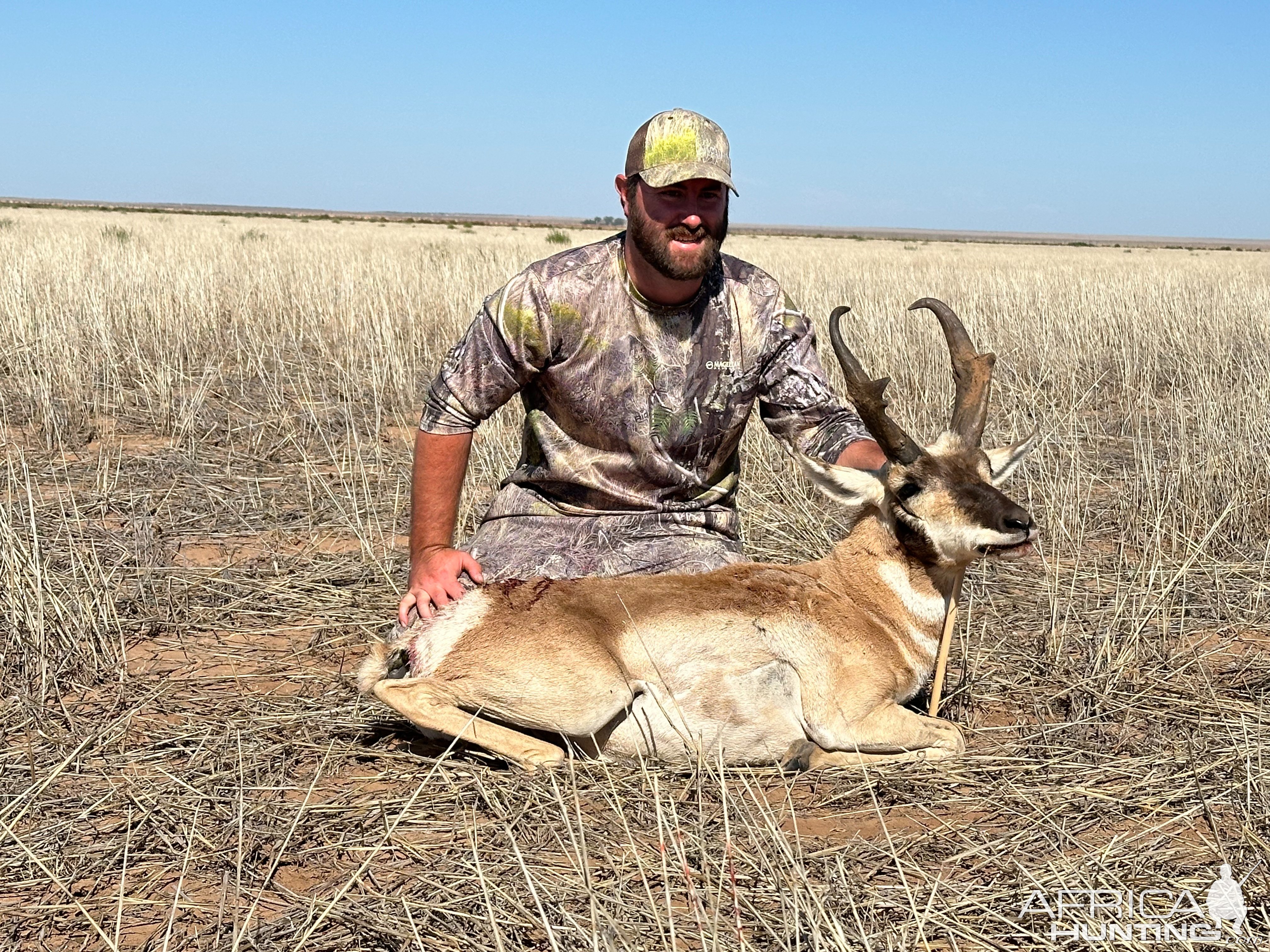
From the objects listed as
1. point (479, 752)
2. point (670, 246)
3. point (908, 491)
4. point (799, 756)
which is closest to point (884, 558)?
point (908, 491)

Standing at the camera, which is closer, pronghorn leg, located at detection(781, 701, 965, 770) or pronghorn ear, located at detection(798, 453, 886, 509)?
pronghorn leg, located at detection(781, 701, 965, 770)

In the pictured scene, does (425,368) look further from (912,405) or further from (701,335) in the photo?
(701,335)

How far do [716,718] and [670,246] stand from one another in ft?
6.25

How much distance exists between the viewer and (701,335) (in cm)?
484

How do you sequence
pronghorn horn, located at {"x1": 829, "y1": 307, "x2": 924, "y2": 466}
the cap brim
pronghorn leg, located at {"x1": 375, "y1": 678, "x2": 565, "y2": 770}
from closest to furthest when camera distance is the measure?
pronghorn leg, located at {"x1": 375, "y1": 678, "x2": 565, "y2": 770} < pronghorn horn, located at {"x1": 829, "y1": 307, "x2": 924, "y2": 466} < the cap brim

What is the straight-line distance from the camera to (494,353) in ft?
15.3

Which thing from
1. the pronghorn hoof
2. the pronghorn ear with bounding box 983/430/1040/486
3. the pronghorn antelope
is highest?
the pronghorn ear with bounding box 983/430/1040/486

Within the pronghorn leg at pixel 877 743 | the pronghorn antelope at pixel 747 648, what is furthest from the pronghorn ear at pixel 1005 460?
the pronghorn leg at pixel 877 743

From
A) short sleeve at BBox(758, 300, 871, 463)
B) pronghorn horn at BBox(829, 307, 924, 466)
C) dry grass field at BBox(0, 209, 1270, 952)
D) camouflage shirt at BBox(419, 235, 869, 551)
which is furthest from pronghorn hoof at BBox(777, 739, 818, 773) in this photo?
short sleeve at BBox(758, 300, 871, 463)

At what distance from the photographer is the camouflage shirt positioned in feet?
15.3

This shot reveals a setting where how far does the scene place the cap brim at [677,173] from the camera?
4457 mm

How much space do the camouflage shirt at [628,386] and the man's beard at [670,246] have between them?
0.73ft

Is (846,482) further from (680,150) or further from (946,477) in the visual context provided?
(680,150)

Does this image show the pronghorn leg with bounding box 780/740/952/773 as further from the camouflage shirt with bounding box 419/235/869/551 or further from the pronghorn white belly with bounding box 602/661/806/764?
the camouflage shirt with bounding box 419/235/869/551
